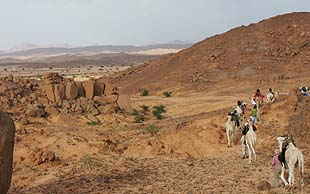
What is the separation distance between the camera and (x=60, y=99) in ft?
83.6

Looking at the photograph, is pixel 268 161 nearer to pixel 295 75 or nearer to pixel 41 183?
pixel 41 183

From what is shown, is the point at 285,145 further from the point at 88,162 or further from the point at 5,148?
the point at 5,148

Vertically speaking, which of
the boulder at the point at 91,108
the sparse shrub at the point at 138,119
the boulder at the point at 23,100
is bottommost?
the sparse shrub at the point at 138,119

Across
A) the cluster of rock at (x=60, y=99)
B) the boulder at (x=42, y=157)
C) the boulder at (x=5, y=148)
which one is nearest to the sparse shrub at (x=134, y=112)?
the cluster of rock at (x=60, y=99)

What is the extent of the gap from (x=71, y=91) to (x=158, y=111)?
5.08m

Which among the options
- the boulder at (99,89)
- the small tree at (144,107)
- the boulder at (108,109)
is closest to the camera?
the boulder at (108,109)

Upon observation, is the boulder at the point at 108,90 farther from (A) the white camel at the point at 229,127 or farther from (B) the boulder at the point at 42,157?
(A) the white camel at the point at 229,127

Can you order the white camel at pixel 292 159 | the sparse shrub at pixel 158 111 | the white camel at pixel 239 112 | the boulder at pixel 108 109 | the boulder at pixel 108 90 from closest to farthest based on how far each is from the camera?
the white camel at pixel 292 159 → the white camel at pixel 239 112 → the boulder at pixel 108 109 → the sparse shrub at pixel 158 111 → the boulder at pixel 108 90

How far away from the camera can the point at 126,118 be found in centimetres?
2414

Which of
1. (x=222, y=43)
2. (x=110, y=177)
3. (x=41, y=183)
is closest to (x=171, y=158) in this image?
(x=110, y=177)

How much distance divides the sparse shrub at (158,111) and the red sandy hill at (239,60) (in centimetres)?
1097

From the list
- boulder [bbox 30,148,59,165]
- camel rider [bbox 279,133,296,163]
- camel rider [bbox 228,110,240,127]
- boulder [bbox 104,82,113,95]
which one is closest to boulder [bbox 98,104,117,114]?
boulder [bbox 104,82,113,95]

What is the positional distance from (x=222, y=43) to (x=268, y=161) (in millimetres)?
→ 32809

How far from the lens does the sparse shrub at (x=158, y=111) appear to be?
82.3 ft
